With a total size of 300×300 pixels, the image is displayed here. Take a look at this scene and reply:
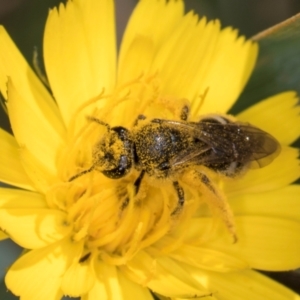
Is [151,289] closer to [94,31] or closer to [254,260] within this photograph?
[254,260]

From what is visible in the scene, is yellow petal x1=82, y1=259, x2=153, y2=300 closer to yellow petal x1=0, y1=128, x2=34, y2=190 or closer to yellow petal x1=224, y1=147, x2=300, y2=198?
yellow petal x1=0, y1=128, x2=34, y2=190

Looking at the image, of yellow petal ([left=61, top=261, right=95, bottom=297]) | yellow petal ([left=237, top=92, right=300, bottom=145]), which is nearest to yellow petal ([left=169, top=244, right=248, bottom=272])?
yellow petal ([left=61, top=261, right=95, bottom=297])

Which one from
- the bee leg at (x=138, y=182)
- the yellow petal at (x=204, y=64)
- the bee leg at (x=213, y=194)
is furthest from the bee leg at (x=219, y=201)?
the yellow petal at (x=204, y=64)

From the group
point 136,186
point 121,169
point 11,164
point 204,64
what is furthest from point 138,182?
point 204,64

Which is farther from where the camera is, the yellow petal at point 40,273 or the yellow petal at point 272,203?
the yellow petal at point 272,203

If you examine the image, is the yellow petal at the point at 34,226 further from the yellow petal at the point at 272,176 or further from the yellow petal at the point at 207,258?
the yellow petal at the point at 272,176

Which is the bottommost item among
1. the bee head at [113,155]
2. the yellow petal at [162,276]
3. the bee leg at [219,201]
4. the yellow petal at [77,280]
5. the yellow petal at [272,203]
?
the yellow petal at [272,203]

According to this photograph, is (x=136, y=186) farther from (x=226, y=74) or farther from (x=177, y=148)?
(x=226, y=74)
